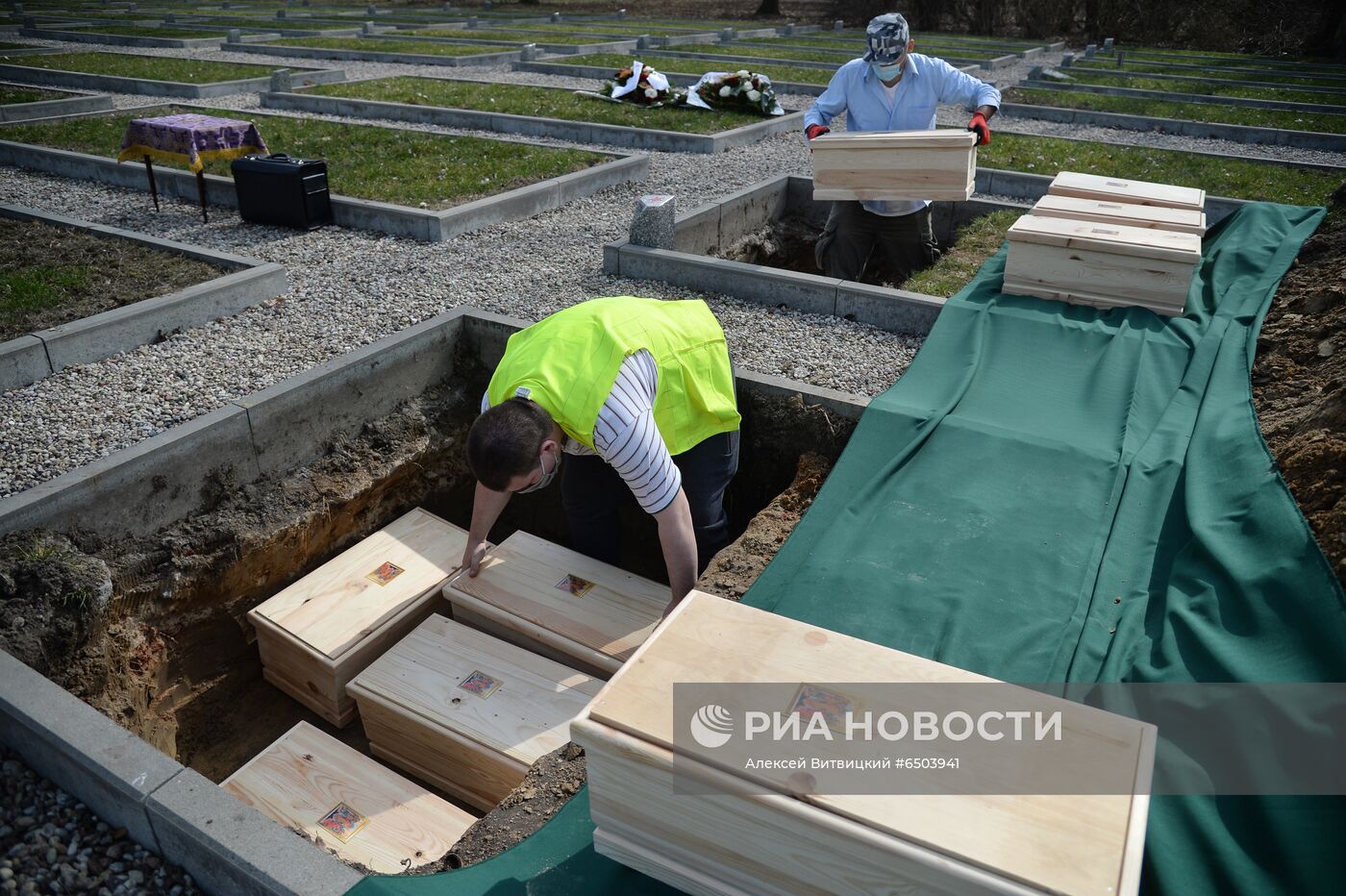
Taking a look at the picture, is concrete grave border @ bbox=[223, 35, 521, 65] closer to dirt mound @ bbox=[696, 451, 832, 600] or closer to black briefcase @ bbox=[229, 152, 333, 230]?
black briefcase @ bbox=[229, 152, 333, 230]

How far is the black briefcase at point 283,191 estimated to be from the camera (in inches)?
310

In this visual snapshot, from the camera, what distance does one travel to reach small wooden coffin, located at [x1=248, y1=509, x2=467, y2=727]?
4172 millimetres

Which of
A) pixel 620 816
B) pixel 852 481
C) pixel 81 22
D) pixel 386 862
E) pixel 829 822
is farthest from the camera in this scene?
pixel 81 22

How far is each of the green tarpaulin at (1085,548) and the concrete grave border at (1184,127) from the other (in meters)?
8.73

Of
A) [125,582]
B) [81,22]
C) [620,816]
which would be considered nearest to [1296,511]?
[620,816]

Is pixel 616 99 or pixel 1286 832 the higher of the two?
pixel 616 99

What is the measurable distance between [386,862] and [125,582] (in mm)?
1884

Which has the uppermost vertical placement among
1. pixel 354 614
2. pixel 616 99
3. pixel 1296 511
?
pixel 616 99

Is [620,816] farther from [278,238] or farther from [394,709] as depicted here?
[278,238]

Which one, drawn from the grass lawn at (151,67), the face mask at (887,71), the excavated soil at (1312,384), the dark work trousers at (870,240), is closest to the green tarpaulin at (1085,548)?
the excavated soil at (1312,384)

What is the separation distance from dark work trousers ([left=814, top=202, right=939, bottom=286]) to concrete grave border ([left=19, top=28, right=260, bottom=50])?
63.1 ft

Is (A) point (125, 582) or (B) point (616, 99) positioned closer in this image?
(A) point (125, 582)

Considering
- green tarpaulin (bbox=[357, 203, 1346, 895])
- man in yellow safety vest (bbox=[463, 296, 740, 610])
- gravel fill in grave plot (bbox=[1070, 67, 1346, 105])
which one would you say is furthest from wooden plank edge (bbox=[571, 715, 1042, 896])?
gravel fill in grave plot (bbox=[1070, 67, 1346, 105])

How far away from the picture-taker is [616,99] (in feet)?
47.0
